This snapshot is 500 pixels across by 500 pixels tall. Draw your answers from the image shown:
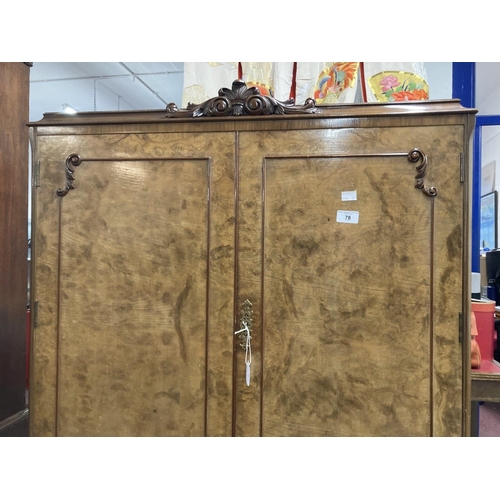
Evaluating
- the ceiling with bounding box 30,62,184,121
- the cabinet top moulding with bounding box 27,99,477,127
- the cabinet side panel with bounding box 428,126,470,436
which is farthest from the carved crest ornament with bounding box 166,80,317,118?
the ceiling with bounding box 30,62,184,121

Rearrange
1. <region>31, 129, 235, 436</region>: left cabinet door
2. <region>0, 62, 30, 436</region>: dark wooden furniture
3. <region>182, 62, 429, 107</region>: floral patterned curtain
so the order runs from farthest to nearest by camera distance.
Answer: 1. <region>0, 62, 30, 436</region>: dark wooden furniture
2. <region>182, 62, 429, 107</region>: floral patterned curtain
3. <region>31, 129, 235, 436</region>: left cabinet door

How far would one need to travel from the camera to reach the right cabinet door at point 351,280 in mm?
1207

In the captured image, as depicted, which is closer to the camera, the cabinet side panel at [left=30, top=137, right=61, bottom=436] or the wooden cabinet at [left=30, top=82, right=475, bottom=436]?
the wooden cabinet at [left=30, top=82, right=475, bottom=436]

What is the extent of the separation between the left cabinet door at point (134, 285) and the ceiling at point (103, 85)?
2457mm

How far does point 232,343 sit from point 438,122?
46.0 inches

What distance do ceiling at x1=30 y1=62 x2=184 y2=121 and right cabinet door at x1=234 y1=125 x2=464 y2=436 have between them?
2.72 m

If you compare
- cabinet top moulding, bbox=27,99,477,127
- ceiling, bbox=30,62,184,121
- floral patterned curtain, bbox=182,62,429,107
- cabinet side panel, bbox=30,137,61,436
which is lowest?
cabinet side panel, bbox=30,137,61,436

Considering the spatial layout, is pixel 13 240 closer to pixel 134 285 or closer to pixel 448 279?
pixel 134 285

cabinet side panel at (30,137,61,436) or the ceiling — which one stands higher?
the ceiling

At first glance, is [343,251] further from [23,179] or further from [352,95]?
[23,179]

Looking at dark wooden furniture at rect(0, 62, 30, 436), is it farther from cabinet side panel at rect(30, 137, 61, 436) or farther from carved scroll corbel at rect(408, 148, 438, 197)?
carved scroll corbel at rect(408, 148, 438, 197)

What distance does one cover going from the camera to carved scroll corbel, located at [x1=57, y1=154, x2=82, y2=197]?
52.8 inches

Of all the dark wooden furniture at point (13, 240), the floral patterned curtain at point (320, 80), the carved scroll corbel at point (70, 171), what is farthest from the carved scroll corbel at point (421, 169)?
the dark wooden furniture at point (13, 240)

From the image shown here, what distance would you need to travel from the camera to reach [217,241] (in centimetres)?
129
